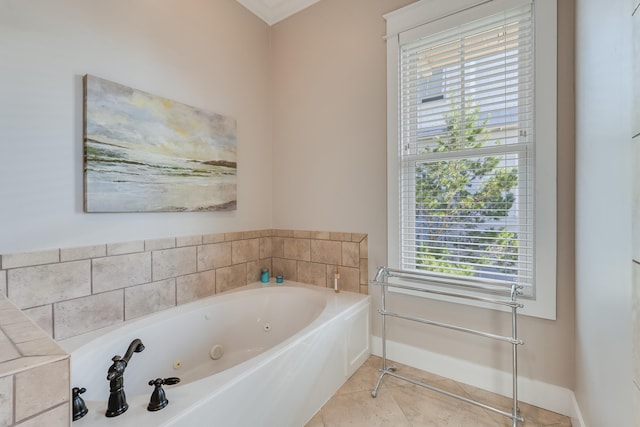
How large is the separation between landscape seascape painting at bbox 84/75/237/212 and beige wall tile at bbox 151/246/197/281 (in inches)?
11.3

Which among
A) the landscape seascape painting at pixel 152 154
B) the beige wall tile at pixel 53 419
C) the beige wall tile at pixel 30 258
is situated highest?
the landscape seascape painting at pixel 152 154

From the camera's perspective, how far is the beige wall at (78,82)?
54.1 inches

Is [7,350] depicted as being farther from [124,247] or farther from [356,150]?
[356,150]

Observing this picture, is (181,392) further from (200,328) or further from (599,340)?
(599,340)

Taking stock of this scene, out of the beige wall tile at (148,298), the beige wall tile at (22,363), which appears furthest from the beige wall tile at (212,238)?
the beige wall tile at (22,363)

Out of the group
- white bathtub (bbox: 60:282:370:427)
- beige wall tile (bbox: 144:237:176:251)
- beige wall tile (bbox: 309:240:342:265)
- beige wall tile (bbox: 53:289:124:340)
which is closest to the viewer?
white bathtub (bbox: 60:282:370:427)

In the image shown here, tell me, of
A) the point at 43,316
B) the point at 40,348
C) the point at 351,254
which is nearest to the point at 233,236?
the point at 351,254

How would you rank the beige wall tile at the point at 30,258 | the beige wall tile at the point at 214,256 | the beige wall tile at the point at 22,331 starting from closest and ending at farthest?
the beige wall tile at the point at 22,331 < the beige wall tile at the point at 30,258 < the beige wall tile at the point at 214,256

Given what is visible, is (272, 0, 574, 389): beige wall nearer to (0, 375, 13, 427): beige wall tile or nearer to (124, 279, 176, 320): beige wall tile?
(124, 279, 176, 320): beige wall tile

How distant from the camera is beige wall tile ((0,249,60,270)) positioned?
134 cm

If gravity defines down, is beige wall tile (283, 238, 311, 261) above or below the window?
below

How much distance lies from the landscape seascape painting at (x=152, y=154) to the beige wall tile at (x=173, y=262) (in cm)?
29

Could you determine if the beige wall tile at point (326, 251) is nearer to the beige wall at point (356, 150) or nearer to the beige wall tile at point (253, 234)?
the beige wall at point (356, 150)

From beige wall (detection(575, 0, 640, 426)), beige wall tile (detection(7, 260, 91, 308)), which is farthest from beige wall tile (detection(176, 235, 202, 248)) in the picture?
beige wall (detection(575, 0, 640, 426))
